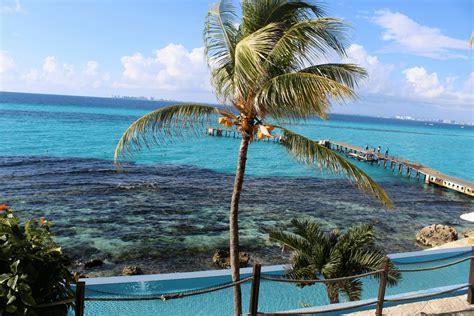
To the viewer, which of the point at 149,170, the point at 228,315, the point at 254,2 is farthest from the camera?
the point at 149,170

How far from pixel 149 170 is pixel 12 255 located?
35.8m

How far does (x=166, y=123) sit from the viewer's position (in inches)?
269

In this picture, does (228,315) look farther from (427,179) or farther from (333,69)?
(427,179)

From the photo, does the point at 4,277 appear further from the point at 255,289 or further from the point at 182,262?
the point at 182,262

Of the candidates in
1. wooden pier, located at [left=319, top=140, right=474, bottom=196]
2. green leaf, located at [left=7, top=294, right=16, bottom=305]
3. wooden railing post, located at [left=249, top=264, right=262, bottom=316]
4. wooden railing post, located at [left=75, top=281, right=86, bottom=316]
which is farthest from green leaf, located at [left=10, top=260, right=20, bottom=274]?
wooden pier, located at [left=319, top=140, right=474, bottom=196]

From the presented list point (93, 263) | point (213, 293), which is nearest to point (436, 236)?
point (213, 293)

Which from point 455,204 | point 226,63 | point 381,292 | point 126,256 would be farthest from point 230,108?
point 455,204

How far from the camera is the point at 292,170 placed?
146 ft

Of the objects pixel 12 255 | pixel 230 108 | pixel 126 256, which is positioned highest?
pixel 230 108

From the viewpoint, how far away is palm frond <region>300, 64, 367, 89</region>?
20.3 ft

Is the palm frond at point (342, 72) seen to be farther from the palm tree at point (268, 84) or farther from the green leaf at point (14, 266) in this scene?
the green leaf at point (14, 266)

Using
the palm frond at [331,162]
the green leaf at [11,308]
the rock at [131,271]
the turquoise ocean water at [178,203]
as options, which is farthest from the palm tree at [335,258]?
the rock at [131,271]

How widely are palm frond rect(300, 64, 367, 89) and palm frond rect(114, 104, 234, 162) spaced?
1639mm

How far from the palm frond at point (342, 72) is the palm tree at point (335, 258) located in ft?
12.9
